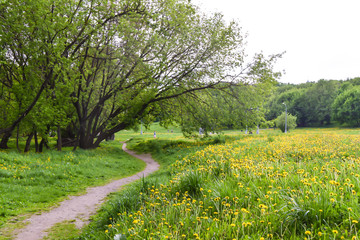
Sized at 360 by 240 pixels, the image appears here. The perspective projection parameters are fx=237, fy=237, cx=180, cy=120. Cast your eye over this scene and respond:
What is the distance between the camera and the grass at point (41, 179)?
655cm

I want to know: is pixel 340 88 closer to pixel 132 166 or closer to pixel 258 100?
pixel 258 100

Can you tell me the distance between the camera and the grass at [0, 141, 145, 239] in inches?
258

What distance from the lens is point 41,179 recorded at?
29.7 feet

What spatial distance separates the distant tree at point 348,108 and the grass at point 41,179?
74.3 m

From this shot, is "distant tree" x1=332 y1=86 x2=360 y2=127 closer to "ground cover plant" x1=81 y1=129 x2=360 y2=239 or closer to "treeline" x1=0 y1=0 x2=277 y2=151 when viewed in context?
"treeline" x1=0 y1=0 x2=277 y2=151

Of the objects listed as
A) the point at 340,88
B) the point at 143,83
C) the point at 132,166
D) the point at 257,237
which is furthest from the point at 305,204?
the point at 340,88

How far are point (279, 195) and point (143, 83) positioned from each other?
15701mm

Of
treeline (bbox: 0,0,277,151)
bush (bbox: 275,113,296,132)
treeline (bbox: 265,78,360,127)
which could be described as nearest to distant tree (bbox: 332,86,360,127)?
treeline (bbox: 265,78,360,127)

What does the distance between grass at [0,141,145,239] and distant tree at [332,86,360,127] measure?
244ft

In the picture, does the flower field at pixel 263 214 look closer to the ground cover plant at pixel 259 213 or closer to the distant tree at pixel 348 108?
the ground cover plant at pixel 259 213

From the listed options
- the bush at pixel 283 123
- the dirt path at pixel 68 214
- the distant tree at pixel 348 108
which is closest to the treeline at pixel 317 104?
the distant tree at pixel 348 108

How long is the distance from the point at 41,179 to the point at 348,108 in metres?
79.4

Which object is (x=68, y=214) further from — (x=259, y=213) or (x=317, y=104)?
(x=317, y=104)

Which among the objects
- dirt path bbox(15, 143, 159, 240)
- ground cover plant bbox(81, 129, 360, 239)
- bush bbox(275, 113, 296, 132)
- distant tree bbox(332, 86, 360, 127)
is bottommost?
dirt path bbox(15, 143, 159, 240)
